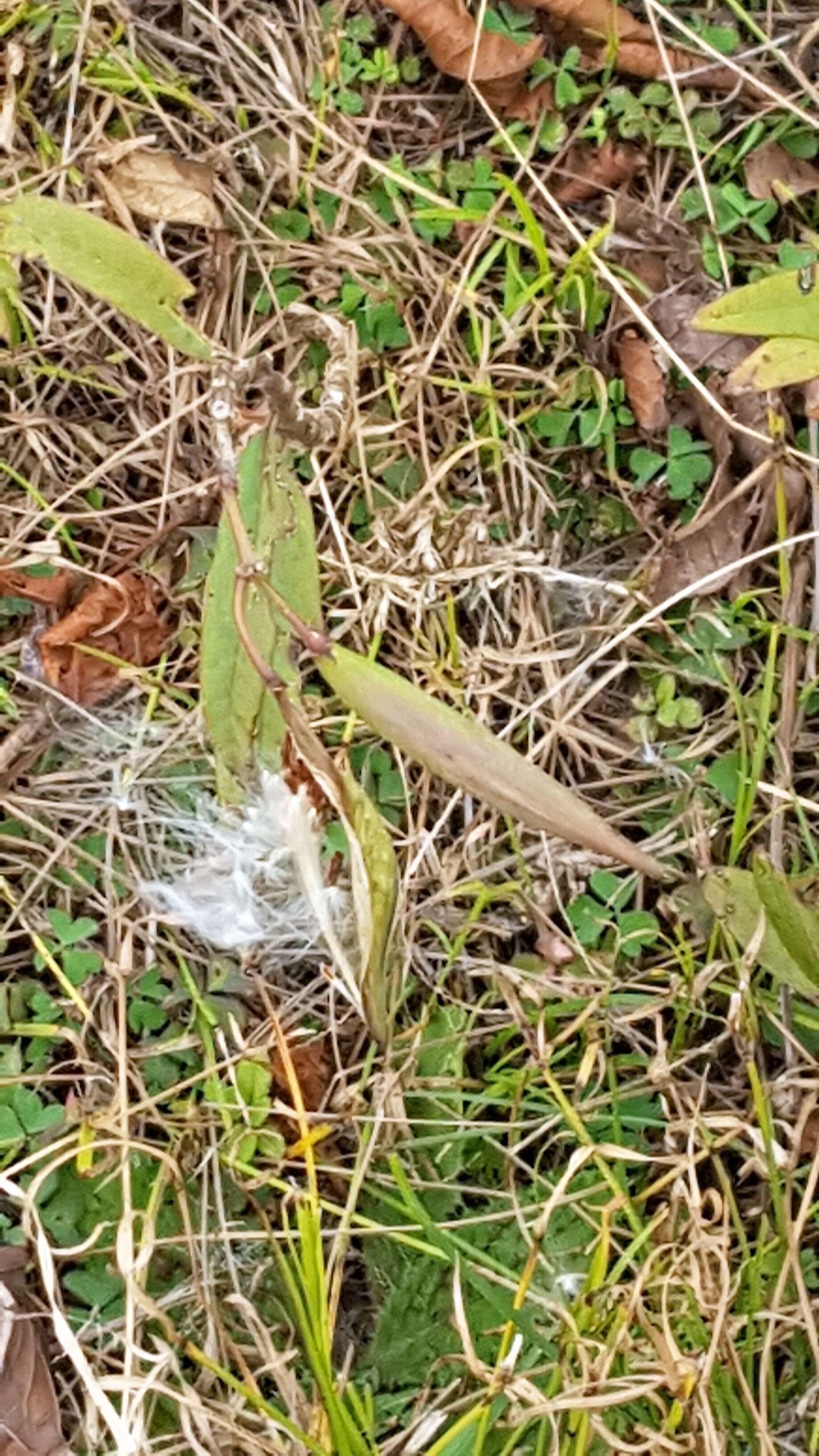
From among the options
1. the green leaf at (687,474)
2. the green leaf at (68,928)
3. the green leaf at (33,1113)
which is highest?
the green leaf at (687,474)

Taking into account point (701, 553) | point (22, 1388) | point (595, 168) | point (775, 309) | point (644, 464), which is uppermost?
point (595, 168)

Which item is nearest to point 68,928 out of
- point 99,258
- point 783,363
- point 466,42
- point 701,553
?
point 99,258

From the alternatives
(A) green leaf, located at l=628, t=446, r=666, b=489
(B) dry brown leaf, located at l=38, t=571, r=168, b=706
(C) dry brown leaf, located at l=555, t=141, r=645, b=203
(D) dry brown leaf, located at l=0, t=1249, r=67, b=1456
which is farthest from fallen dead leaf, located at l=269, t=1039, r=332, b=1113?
(C) dry brown leaf, located at l=555, t=141, r=645, b=203

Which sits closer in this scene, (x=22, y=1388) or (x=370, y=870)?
(x=370, y=870)

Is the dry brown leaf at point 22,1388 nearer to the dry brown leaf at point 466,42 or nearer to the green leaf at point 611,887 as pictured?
the green leaf at point 611,887

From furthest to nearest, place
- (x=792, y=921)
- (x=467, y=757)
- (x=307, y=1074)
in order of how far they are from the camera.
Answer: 1. (x=307, y=1074)
2. (x=792, y=921)
3. (x=467, y=757)

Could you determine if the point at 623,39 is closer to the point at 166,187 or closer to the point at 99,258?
the point at 166,187

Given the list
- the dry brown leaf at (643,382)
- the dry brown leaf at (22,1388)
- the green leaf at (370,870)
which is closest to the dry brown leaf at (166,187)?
the dry brown leaf at (643,382)
